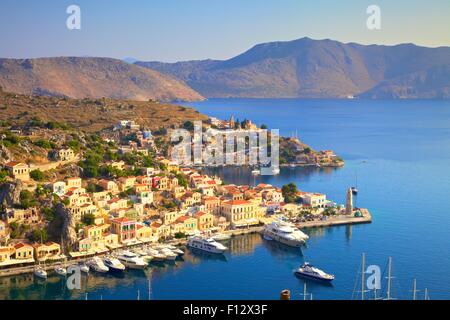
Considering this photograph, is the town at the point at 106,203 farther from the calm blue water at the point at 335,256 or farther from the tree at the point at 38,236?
the calm blue water at the point at 335,256

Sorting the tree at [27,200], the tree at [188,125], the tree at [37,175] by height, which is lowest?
the tree at [27,200]

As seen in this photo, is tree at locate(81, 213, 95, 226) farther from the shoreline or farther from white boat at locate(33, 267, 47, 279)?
white boat at locate(33, 267, 47, 279)

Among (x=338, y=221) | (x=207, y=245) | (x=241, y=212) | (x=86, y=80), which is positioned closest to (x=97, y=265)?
(x=207, y=245)

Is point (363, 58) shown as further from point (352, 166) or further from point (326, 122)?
point (352, 166)

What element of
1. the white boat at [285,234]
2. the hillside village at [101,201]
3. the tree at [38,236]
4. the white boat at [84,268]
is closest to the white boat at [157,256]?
the hillside village at [101,201]

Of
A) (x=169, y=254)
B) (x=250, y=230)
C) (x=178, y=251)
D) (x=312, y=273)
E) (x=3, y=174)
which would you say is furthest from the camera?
(x=250, y=230)

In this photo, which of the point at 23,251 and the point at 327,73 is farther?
the point at 327,73

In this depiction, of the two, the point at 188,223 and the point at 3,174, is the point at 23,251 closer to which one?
the point at 3,174
